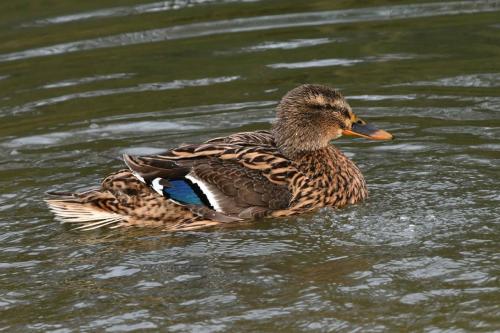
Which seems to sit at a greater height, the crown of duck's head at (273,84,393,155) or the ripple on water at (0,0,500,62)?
the ripple on water at (0,0,500,62)

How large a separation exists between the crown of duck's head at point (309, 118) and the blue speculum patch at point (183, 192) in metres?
0.99

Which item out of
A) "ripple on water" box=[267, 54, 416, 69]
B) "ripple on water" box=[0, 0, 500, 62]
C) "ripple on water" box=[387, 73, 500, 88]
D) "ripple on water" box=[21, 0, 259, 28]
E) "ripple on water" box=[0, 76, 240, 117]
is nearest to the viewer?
"ripple on water" box=[387, 73, 500, 88]

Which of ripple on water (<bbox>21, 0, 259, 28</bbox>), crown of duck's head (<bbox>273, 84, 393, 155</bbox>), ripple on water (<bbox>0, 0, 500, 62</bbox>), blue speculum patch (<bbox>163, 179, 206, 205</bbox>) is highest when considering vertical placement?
ripple on water (<bbox>21, 0, 259, 28</bbox>)

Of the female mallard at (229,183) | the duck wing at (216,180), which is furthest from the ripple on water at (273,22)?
the duck wing at (216,180)

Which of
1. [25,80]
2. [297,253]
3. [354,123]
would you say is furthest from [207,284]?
[25,80]

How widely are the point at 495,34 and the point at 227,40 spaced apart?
358cm

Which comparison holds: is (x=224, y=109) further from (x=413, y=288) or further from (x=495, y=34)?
(x=413, y=288)

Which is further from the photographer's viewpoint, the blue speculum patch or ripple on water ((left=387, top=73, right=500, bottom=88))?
ripple on water ((left=387, top=73, right=500, bottom=88))

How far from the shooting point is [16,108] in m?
13.7

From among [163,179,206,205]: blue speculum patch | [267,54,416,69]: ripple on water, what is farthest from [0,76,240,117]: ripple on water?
[163,179,206,205]: blue speculum patch

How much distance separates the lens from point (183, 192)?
1017 cm

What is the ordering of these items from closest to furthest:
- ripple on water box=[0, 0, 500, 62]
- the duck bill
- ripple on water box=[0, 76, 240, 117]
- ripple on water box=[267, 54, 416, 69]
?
the duck bill, ripple on water box=[0, 76, 240, 117], ripple on water box=[267, 54, 416, 69], ripple on water box=[0, 0, 500, 62]

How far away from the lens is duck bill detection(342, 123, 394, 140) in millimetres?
10633

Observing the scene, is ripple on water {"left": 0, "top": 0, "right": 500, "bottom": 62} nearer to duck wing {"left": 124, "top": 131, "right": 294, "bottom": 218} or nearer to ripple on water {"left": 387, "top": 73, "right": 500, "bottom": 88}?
ripple on water {"left": 387, "top": 73, "right": 500, "bottom": 88}
